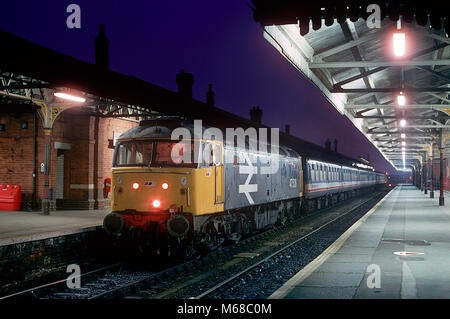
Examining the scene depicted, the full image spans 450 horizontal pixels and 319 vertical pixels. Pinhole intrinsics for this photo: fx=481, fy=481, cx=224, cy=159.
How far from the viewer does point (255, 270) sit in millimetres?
10250

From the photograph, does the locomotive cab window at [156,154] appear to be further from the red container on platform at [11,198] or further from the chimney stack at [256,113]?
the chimney stack at [256,113]

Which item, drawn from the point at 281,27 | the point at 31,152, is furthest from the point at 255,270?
the point at 31,152

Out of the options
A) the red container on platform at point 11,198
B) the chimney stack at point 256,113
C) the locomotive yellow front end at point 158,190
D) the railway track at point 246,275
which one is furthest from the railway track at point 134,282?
the chimney stack at point 256,113

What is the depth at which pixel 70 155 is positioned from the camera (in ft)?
72.1

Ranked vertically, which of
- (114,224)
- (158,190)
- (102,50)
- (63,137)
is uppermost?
(102,50)

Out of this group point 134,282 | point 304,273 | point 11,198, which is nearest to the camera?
point 304,273

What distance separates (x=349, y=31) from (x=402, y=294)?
6.18 meters

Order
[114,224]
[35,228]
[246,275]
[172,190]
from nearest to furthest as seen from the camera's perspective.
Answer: [246,275] → [172,190] → [114,224] → [35,228]

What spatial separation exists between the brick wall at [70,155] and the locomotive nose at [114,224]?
35.8ft

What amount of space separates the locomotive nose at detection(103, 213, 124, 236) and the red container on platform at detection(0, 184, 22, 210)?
11467mm

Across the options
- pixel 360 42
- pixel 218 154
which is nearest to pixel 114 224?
pixel 218 154

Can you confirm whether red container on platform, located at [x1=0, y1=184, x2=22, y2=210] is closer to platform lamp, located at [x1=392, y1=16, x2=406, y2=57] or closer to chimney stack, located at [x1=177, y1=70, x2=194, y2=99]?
chimney stack, located at [x1=177, y1=70, x2=194, y2=99]

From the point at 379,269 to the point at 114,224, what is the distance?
5.46 meters

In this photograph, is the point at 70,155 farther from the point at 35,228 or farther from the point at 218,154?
the point at 218,154
